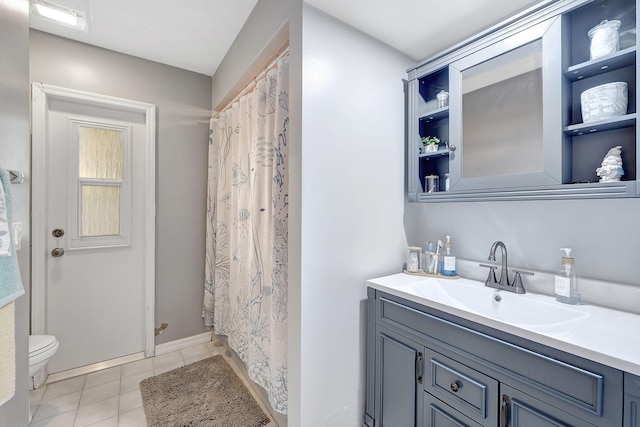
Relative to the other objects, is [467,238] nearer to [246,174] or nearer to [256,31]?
[246,174]

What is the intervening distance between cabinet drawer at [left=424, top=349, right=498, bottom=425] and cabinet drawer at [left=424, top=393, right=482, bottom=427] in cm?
2

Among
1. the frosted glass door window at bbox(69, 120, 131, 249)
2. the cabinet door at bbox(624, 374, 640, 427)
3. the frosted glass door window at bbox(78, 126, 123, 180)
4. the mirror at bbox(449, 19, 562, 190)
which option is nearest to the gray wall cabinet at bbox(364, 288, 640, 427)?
the cabinet door at bbox(624, 374, 640, 427)

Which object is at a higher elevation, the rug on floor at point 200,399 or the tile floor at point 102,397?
the rug on floor at point 200,399

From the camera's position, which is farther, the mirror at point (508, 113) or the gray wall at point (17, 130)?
the mirror at point (508, 113)

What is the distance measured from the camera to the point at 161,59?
2.36 meters

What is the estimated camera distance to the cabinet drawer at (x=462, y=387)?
0.96 metres

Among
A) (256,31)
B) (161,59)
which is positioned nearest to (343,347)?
(256,31)

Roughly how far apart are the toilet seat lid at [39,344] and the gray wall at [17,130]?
0.68m

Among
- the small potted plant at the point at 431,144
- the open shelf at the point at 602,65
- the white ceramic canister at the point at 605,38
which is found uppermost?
the white ceramic canister at the point at 605,38

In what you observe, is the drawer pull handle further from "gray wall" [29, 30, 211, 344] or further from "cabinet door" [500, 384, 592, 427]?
"gray wall" [29, 30, 211, 344]

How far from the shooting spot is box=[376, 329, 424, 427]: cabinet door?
1.21 m

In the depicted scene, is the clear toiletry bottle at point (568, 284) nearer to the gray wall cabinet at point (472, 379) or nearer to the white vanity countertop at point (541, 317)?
the white vanity countertop at point (541, 317)

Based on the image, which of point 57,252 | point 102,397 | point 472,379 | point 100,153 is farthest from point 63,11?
point 472,379

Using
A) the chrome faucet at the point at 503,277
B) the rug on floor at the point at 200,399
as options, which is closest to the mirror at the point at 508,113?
the chrome faucet at the point at 503,277
